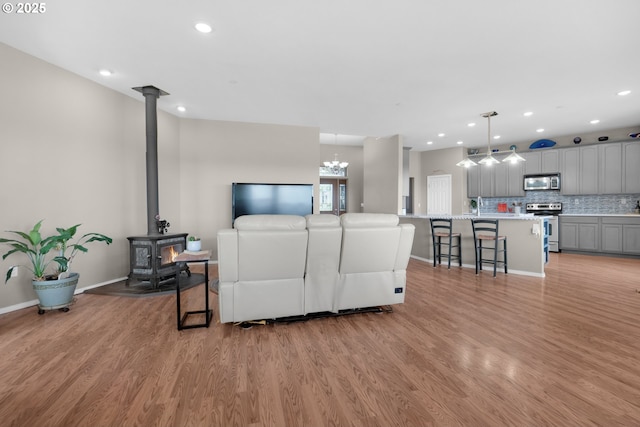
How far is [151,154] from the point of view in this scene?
14.7 feet

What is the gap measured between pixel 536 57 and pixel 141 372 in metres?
4.92

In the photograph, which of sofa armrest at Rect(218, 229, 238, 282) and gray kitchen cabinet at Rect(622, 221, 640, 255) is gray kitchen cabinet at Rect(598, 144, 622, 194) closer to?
gray kitchen cabinet at Rect(622, 221, 640, 255)

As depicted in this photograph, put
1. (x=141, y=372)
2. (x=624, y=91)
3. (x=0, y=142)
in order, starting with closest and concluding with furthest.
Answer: (x=141, y=372)
(x=0, y=142)
(x=624, y=91)

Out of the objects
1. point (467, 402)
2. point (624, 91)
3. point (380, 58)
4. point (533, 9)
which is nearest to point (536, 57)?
point (533, 9)

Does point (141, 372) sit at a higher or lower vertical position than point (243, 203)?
lower

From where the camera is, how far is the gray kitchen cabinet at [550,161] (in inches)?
288

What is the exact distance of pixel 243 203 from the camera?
602 cm

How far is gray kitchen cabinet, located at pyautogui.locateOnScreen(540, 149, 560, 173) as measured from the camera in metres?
7.32

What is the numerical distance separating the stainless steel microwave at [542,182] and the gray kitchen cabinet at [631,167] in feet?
3.83

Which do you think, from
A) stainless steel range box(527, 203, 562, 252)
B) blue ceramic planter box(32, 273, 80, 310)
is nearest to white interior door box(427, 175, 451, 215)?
stainless steel range box(527, 203, 562, 252)

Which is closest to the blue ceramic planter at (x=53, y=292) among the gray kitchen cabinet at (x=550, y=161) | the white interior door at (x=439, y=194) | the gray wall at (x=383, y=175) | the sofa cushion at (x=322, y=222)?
the sofa cushion at (x=322, y=222)

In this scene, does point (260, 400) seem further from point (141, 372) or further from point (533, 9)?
point (533, 9)

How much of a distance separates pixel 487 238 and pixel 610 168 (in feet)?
14.2

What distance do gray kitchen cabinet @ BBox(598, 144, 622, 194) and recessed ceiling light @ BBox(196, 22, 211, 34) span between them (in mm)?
8409
